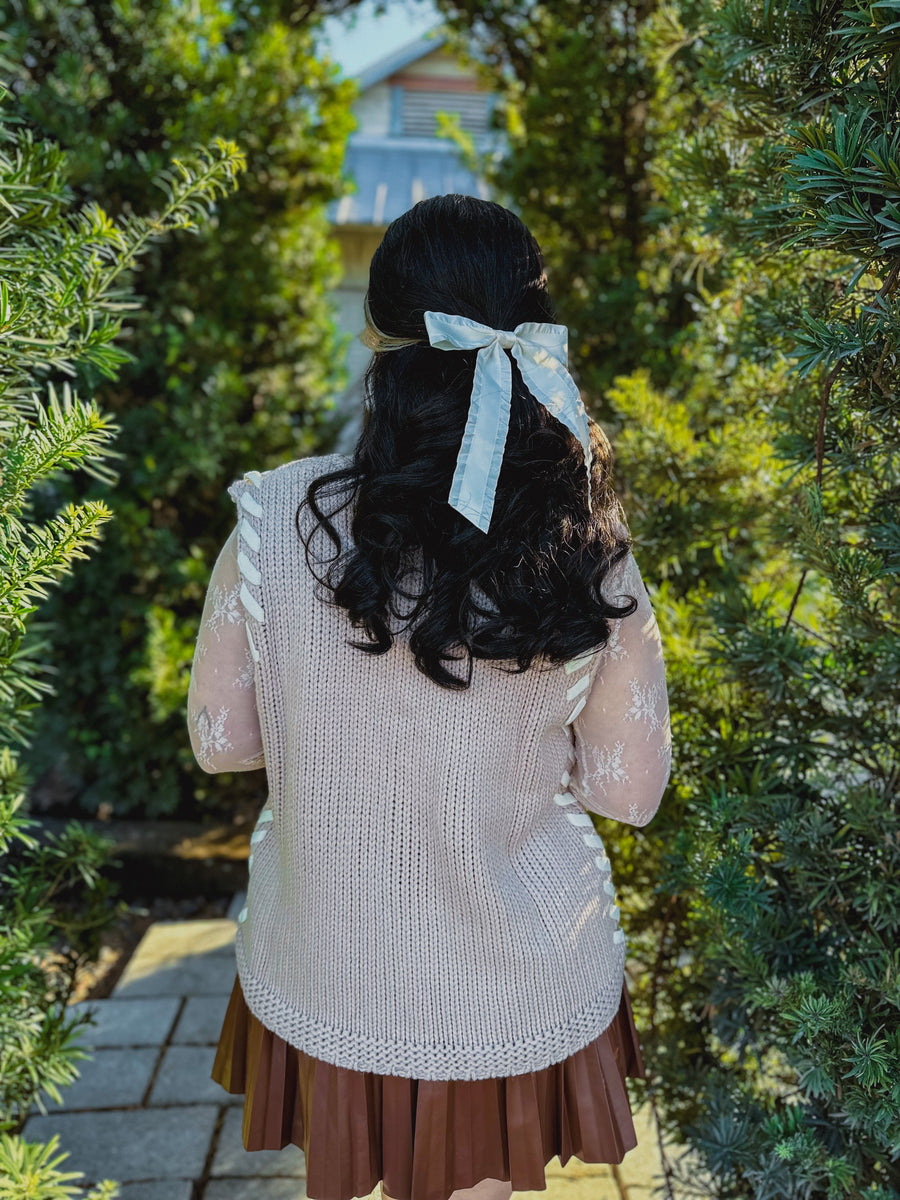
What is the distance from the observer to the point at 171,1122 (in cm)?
244

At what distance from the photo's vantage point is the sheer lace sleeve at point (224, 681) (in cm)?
139

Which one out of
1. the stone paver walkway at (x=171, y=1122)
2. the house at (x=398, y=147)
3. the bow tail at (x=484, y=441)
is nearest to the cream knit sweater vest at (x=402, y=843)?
the bow tail at (x=484, y=441)

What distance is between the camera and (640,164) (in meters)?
3.14

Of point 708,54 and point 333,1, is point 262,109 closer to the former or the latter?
point 333,1

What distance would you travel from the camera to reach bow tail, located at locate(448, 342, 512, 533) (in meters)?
1.23

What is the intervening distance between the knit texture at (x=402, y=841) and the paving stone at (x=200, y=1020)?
4.95ft

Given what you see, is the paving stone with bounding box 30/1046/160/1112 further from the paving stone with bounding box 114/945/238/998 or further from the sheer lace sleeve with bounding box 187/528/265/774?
the sheer lace sleeve with bounding box 187/528/265/774

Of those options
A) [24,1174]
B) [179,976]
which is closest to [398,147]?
[179,976]

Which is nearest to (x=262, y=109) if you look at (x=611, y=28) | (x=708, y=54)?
(x=611, y=28)

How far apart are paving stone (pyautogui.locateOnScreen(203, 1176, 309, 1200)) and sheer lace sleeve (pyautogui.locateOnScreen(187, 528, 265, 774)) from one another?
A: 128cm

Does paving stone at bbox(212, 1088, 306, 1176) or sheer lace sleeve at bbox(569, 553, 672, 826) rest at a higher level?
sheer lace sleeve at bbox(569, 553, 672, 826)

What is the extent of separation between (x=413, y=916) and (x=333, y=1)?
11.4 feet

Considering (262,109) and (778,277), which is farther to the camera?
(262,109)

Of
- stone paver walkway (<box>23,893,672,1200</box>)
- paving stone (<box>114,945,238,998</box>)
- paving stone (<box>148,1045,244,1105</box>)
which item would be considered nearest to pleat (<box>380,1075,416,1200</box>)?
stone paver walkway (<box>23,893,672,1200</box>)
